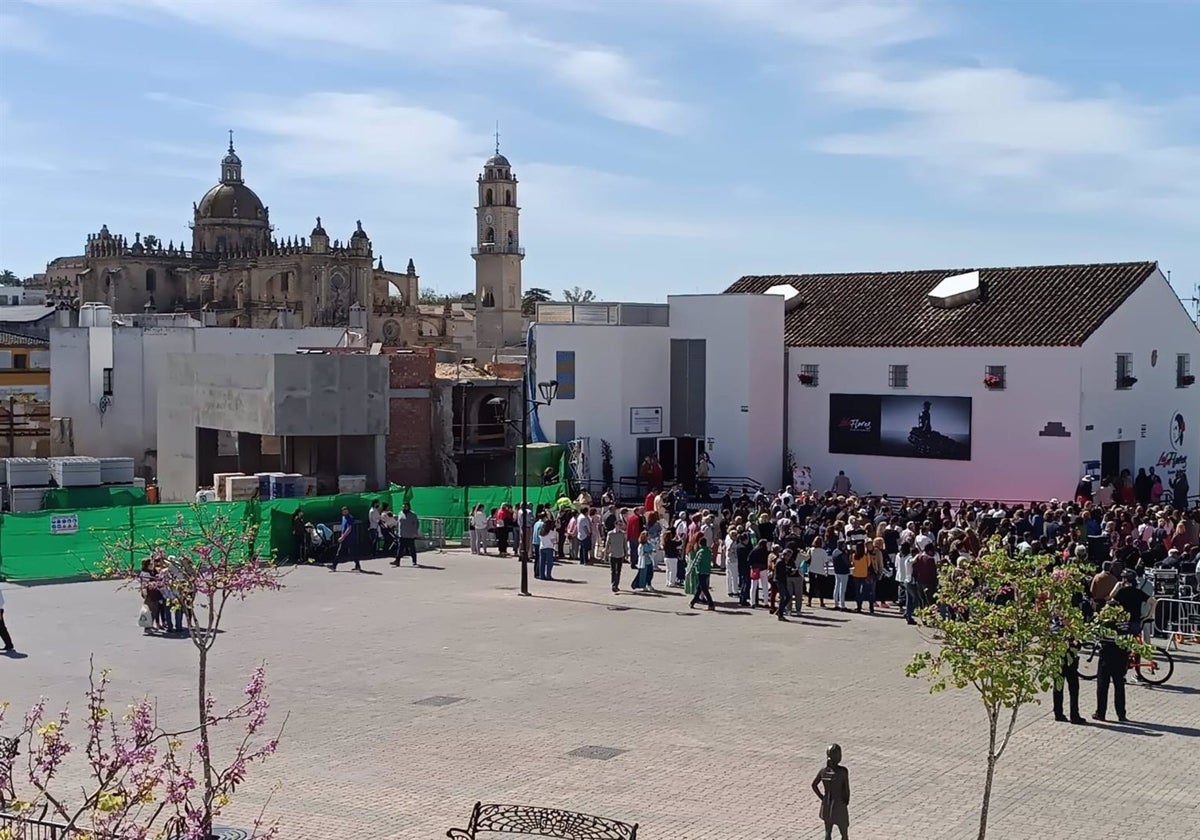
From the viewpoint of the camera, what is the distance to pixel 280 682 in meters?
19.2

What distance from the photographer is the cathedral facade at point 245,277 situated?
112250mm

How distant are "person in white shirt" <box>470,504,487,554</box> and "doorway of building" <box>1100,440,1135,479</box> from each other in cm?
1610

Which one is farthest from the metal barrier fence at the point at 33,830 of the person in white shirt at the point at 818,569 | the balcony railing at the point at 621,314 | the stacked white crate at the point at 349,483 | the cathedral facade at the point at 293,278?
the cathedral facade at the point at 293,278

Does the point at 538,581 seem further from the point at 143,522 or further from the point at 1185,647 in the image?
the point at 1185,647

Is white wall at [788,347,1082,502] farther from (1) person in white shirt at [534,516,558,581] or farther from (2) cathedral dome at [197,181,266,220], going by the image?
(2) cathedral dome at [197,181,266,220]

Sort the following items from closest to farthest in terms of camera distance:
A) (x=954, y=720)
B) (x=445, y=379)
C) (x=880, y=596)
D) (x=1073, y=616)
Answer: (x=1073, y=616)
(x=954, y=720)
(x=880, y=596)
(x=445, y=379)

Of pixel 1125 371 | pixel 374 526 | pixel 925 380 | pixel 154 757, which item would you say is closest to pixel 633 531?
pixel 374 526

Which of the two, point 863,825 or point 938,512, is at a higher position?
point 938,512

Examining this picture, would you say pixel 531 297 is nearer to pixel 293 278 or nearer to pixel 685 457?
pixel 293 278

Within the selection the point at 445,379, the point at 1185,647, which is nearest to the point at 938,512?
the point at 1185,647

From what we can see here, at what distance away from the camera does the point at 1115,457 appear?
3781cm

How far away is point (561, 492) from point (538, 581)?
7.70 meters

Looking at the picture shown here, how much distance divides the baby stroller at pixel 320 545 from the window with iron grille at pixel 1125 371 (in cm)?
2077

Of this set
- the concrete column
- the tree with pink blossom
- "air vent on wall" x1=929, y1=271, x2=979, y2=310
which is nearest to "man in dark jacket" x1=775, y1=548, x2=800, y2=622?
the tree with pink blossom
